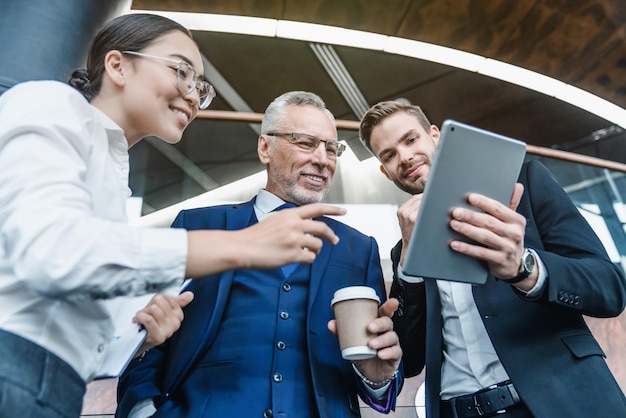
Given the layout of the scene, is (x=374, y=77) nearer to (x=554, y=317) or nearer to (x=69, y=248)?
(x=554, y=317)

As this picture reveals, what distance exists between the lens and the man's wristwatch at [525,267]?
94 cm

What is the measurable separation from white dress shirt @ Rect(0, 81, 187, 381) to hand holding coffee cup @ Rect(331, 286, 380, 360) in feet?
1.35

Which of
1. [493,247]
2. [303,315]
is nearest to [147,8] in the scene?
[303,315]

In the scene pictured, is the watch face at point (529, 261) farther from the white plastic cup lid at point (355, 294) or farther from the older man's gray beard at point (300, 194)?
the older man's gray beard at point (300, 194)

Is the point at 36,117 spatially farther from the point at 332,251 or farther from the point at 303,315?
the point at 332,251

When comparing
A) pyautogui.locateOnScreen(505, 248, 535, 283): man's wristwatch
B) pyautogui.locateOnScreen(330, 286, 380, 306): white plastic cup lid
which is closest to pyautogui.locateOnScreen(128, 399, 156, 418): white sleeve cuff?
pyautogui.locateOnScreen(330, 286, 380, 306): white plastic cup lid

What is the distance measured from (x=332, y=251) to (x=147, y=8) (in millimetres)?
3289

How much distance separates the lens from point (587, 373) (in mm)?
985

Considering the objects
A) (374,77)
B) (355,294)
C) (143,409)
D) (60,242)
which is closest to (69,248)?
(60,242)

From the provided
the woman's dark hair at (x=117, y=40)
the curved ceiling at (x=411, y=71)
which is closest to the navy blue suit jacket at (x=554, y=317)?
the woman's dark hair at (x=117, y=40)

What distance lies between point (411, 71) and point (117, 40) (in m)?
5.30

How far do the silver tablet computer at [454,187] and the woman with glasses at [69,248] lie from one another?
18 cm

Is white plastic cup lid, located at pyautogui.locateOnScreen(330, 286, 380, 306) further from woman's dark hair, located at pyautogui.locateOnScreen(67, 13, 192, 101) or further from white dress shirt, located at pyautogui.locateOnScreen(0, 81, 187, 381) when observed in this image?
woman's dark hair, located at pyautogui.locateOnScreen(67, 13, 192, 101)

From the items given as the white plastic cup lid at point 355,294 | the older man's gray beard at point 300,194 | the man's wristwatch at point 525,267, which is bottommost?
the white plastic cup lid at point 355,294
